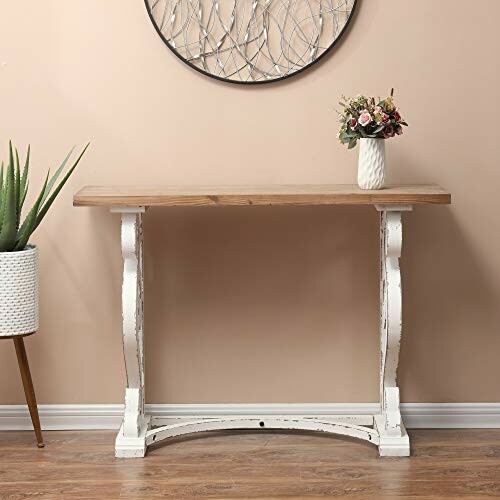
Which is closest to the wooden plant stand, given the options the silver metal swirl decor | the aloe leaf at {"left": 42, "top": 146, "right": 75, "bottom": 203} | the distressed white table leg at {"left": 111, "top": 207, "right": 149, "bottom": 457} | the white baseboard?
the white baseboard

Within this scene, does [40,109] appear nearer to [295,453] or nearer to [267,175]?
[267,175]

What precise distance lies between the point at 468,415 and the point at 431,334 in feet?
1.03

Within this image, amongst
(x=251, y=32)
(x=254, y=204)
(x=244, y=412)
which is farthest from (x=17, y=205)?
(x=244, y=412)

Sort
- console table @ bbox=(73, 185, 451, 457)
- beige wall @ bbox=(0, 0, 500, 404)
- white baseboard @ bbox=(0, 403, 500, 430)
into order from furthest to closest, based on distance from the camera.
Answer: white baseboard @ bbox=(0, 403, 500, 430) → beige wall @ bbox=(0, 0, 500, 404) → console table @ bbox=(73, 185, 451, 457)

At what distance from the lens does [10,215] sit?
2971 mm

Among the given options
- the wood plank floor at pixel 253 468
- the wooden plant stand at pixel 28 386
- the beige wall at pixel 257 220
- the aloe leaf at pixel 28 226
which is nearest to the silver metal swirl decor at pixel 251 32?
the beige wall at pixel 257 220

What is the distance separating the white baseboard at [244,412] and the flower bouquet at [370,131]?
2.75 feet

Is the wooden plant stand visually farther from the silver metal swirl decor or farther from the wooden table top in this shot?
the silver metal swirl decor

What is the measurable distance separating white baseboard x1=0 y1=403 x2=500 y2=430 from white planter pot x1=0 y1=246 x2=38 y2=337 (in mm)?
436

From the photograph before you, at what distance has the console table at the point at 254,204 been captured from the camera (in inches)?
114

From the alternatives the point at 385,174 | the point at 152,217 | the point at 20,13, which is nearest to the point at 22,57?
the point at 20,13

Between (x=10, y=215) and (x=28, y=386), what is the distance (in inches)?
23.3

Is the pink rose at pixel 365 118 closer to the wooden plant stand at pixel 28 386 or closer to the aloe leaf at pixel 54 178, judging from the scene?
the aloe leaf at pixel 54 178

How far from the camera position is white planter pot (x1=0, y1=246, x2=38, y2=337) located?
9.87 ft
